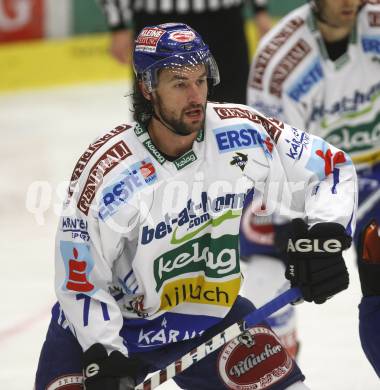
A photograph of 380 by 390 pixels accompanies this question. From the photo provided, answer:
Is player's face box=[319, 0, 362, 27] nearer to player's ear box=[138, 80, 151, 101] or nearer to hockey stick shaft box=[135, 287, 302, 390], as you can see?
player's ear box=[138, 80, 151, 101]

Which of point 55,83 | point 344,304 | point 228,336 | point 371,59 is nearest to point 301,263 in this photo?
point 228,336

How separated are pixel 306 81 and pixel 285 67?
9 cm

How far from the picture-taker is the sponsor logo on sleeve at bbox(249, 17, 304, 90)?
14.9ft

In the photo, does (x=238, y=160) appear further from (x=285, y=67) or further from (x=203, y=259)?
(x=285, y=67)

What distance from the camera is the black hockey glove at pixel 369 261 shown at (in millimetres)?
3617

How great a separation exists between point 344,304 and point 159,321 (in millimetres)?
1859

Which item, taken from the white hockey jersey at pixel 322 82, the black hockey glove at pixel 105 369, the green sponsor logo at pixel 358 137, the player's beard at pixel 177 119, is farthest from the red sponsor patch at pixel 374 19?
the black hockey glove at pixel 105 369

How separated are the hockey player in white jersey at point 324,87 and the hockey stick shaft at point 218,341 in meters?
1.11

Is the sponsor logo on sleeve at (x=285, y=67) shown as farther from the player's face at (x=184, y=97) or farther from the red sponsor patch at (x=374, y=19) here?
the player's face at (x=184, y=97)

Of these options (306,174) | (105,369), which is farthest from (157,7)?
(105,369)

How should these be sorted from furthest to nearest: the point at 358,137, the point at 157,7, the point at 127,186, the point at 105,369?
the point at 157,7, the point at 358,137, the point at 127,186, the point at 105,369

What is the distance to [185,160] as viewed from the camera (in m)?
3.40

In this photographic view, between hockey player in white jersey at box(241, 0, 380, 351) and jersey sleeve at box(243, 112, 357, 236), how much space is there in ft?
3.09

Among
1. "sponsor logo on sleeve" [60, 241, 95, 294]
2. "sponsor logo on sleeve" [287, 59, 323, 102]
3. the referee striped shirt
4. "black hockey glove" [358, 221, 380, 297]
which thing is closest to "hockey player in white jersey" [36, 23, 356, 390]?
"sponsor logo on sleeve" [60, 241, 95, 294]
